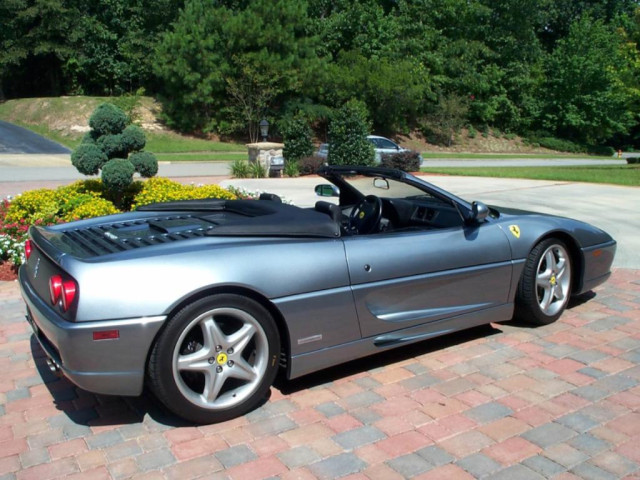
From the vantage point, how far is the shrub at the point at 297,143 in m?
21.6

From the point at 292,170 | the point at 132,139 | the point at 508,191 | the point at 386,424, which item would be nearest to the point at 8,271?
the point at 132,139

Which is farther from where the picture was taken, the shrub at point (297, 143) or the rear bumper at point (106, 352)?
the shrub at point (297, 143)

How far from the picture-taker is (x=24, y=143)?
31.0m

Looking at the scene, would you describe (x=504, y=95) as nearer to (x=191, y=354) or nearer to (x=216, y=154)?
(x=216, y=154)

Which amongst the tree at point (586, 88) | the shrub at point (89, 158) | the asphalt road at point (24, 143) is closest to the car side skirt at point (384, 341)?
the shrub at point (89, 158)

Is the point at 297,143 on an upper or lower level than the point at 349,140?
lower

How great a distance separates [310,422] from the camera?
3.31 metres

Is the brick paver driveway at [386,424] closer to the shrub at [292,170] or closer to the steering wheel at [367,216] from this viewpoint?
the steering wheel at [367,216]

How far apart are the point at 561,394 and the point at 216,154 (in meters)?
28.0

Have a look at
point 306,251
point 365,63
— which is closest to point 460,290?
point 306,251

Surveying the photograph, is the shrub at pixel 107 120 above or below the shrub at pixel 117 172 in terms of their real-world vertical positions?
above

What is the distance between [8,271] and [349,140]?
15537mm

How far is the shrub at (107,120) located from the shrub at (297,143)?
13.9 meters

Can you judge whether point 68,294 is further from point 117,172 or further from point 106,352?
point 117,172
